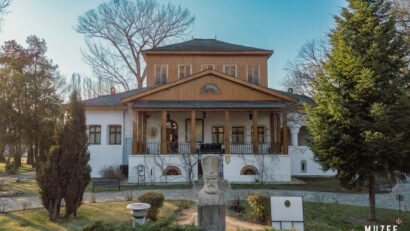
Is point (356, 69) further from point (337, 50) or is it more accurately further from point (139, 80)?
point (139, 80)

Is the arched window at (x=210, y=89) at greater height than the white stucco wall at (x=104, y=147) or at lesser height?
greater

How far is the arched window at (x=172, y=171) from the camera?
1572 cm

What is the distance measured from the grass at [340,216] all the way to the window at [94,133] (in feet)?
39.8

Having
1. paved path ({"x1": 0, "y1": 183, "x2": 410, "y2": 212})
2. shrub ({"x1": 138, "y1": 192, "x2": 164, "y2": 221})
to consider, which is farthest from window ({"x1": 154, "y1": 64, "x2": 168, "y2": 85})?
shrub ({"x1": 138, "y1": 192, "x2": 164, "y2": 221})

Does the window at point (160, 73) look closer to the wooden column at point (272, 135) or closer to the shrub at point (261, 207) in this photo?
the wooden column at point (272, 135)

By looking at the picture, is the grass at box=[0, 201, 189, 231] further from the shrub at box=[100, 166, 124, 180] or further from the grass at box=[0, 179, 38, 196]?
the shrub at box=[100, 166, 124, 180]

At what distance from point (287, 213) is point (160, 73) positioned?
16.0 metres

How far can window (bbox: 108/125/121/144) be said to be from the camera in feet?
60.6

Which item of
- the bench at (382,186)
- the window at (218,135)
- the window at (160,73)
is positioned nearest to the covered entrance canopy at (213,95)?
the window at (218,135)

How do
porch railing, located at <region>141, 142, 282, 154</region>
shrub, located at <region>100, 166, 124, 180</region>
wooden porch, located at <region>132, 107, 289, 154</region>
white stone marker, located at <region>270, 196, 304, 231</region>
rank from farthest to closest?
1. shrub, located at <region>100, 166, 124, 180</region>
2. porch railing, located at <region>141, 142, 282, 154</region>
3. wooden porch, located at <region>132, 107, 289, 154</region>
4. white stone marker, located at <region>270, 196, 304, 231</region>

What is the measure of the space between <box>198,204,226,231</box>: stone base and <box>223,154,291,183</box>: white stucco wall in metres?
8.93

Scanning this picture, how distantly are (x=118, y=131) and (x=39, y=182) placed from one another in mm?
10339

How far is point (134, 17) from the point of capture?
30.0m

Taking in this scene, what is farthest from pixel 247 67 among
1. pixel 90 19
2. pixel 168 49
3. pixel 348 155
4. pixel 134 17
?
pixel 90 19
